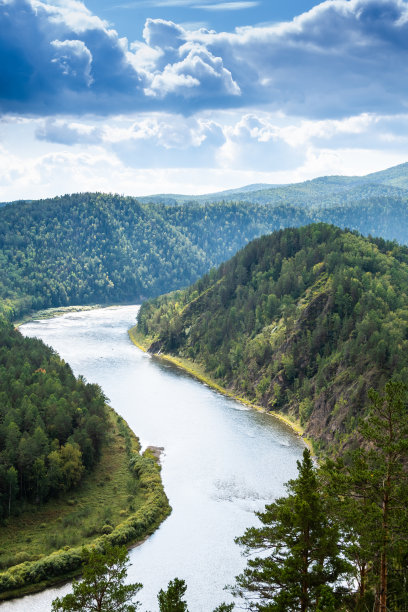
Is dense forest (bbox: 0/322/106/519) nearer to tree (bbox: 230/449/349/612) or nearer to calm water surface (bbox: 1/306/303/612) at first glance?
calm water surface (bbox: 1/306/303/612)

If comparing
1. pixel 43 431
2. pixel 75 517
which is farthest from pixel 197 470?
pixel 43 431

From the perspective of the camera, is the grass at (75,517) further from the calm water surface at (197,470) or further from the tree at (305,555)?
the tree at (305,555)

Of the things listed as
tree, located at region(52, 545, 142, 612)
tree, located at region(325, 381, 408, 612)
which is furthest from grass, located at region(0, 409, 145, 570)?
tree, located at region(325, 381, 408, 612)

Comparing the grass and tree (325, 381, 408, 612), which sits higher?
tree (325, 381, 408, 612)

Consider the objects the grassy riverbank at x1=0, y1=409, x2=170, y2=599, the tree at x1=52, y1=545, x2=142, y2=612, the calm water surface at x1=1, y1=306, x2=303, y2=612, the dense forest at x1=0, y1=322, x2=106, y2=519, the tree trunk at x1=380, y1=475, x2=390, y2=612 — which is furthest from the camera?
the dense forest at x1=0, y1=322, x2=106, y2=519

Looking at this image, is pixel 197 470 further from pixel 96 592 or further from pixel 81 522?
pixel 96 592

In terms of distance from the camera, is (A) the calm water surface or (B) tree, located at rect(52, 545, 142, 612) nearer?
(B) tree, located at rect(52, 545, 142, 612)
